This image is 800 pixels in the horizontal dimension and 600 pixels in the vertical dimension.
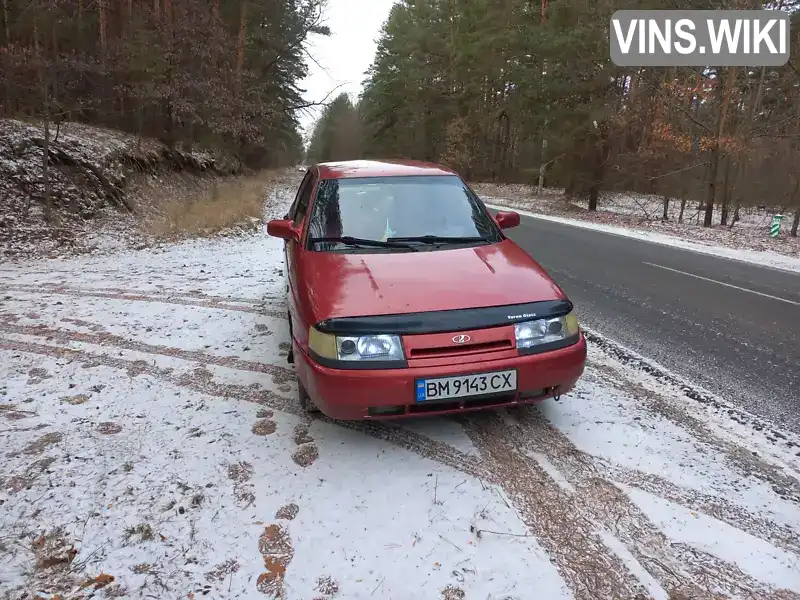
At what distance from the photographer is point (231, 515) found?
8.93 ft

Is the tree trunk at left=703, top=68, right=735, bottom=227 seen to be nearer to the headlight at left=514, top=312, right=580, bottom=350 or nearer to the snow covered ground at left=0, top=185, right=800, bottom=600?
the snow covered ground at left=0, top=185, right=800, bottom=600

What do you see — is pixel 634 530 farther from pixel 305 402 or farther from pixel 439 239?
pixel 439 239

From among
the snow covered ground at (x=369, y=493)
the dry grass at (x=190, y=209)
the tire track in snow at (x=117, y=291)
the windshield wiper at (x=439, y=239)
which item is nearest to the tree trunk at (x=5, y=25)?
the dry grass at (x=190, y=209)

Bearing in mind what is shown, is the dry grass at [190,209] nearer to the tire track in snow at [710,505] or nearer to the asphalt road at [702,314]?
the asphalt road at [702,314]

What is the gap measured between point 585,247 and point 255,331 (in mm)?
8395

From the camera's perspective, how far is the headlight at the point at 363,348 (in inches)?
117

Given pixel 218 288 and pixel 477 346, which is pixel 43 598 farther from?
pixel 218 288

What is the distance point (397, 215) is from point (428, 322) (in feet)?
4.98

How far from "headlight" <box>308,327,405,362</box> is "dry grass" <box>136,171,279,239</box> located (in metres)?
9.83

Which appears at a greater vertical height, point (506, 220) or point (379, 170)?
point (379, 170)

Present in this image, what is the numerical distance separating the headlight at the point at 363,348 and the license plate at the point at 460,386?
0.21 metres

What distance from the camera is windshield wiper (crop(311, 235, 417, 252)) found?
3963mm

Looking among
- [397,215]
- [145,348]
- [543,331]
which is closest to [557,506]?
Result: [543,331]

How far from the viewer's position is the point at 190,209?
1520 centimetres
